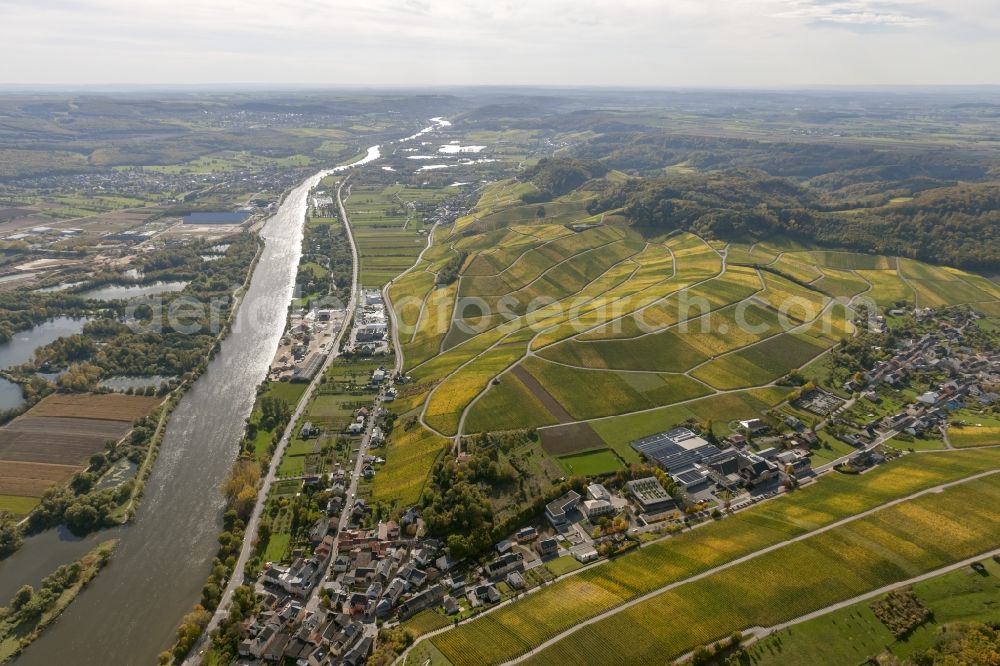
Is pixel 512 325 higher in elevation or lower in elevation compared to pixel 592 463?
higher

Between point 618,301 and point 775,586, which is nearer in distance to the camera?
point 775,586

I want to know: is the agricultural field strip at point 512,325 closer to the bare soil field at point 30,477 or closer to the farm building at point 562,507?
the farm building at point 562,507

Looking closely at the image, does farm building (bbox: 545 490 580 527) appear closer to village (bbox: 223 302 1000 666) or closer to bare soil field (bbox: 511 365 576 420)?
village (bbox: 223 302 1000 666)

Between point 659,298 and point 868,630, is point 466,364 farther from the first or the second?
point 868,630

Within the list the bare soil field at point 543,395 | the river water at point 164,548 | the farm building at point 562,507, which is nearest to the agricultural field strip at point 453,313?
the bare soil field at point 543,395

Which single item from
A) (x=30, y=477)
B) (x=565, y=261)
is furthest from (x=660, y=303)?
(x=30, y=477)

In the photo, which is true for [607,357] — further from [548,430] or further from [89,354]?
[89,354]

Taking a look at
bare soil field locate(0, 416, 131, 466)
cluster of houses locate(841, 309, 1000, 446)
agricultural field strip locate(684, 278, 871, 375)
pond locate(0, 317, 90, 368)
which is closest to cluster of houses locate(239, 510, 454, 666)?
bare soil field locate(0, 416, 131, 466)
